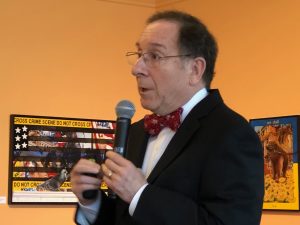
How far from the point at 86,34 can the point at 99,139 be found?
105cm

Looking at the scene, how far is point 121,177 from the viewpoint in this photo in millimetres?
1503

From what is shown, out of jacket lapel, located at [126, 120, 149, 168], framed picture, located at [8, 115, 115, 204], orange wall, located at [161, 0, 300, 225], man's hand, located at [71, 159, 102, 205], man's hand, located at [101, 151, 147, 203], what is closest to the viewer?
man's hand, located at [101, 151, 147, 203]

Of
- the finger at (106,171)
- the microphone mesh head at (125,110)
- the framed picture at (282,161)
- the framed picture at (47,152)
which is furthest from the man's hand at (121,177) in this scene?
the framed picture at (47,152)

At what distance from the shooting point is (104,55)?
5863 mm

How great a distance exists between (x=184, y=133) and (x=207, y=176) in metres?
0.18

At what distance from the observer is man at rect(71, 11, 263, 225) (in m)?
1.53

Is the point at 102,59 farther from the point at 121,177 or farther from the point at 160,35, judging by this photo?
the point at 121,177

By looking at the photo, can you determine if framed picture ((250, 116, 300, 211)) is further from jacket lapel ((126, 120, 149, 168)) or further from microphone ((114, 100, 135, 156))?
microphone ((114, 100, 135, 156))

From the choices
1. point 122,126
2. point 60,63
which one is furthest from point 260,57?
point 122,126

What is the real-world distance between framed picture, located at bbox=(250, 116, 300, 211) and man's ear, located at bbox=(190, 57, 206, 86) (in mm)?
2806

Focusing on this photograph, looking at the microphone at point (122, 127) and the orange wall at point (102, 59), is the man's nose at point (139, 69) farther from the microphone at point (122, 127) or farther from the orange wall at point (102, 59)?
the orange wall at point (102, 59)

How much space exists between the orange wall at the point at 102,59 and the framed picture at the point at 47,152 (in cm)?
7

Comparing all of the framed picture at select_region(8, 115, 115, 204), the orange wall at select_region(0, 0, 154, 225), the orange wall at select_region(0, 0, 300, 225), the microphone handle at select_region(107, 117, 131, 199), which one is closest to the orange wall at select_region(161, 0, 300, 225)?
the orange wall at select_region(0, 0, 300, 225)

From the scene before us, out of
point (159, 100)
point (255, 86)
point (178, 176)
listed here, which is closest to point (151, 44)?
point (159, 100)
